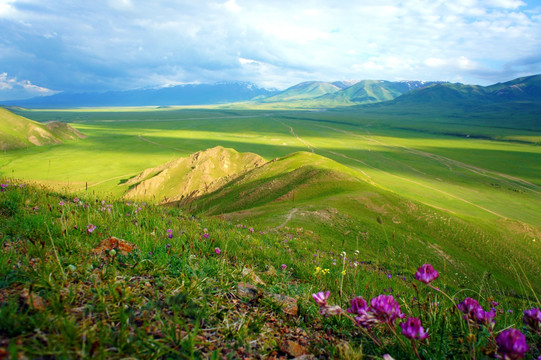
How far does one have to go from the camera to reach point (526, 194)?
6569 cm

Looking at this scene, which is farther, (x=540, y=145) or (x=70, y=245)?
(x=540, y=145)

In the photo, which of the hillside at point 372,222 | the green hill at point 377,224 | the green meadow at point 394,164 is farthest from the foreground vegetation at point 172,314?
the green meadow at point 394,164

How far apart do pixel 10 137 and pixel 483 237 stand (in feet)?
493

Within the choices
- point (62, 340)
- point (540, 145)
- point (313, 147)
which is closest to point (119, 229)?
point (62, 340)

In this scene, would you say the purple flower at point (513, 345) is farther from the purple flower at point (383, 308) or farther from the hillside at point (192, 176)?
the hillside at point (192, 176)

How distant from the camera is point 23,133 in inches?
4596

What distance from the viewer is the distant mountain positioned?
109 meters

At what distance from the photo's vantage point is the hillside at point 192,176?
49844mm

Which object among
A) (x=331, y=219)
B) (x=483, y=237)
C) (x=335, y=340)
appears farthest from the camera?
(x=483, y=237)

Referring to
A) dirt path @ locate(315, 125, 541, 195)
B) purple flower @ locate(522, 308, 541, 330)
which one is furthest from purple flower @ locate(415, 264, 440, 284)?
dirt path @ locate(315, 125, 541, 195)

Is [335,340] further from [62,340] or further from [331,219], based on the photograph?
[331,219]

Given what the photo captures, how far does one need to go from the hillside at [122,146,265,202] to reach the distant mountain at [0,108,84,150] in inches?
3452

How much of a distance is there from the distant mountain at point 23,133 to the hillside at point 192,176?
8768 centimetres

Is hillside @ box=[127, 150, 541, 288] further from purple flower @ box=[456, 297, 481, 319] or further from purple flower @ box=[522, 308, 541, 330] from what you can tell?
purple flower @ box=[522, 308, 541, 330]
